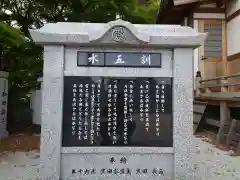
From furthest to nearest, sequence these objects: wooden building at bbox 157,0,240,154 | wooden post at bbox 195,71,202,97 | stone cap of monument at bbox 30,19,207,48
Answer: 1. wooden post at bbox 195,71,202,97
2. wooden building at bbox 157,0,240,154
3. stone cap of monument at bbox 30,19,207,48

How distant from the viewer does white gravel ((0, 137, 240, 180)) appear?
508cm

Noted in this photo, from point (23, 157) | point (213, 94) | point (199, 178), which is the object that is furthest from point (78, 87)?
point (213, 94)

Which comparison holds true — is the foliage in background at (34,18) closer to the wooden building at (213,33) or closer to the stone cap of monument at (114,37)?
the wooden building at (213,33)

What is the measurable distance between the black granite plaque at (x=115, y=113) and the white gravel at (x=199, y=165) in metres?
1.37

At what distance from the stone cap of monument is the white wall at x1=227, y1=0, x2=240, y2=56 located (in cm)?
746

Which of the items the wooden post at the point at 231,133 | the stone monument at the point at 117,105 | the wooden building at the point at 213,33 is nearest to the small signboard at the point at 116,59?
the stone monument at the point at 117,105


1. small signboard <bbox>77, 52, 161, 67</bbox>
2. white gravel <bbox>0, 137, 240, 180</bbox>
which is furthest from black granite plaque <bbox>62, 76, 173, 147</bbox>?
white gravel <bbox>0, 137, 240, 180</bbox>

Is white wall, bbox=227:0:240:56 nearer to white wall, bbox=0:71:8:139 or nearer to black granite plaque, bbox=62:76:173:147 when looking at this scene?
black granite plaque, bbox=62:76:173:147

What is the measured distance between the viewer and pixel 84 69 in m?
4.12

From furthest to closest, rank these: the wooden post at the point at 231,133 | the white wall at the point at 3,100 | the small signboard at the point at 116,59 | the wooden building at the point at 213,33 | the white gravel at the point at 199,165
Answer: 1. the wooden building at the point at 213,33
2. the white wall at the point at 3,100
3. the wooden post at the point at 231,133
4. the white gravel at the point at 199,165
5. the small signboard at the point at 116,59

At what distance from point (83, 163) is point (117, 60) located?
150 cm

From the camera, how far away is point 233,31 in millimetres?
11125

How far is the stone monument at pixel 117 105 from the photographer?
407 centimetres

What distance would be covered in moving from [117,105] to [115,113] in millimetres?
114
